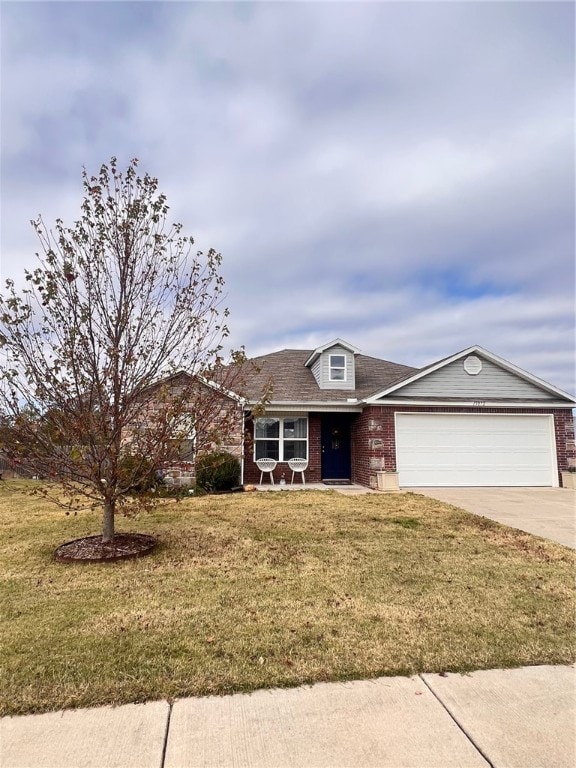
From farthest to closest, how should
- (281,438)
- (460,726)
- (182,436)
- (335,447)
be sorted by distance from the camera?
(335,447), (281,438), (182,436), (460,726)

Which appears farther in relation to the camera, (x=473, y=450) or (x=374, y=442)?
(x=473, y=450)

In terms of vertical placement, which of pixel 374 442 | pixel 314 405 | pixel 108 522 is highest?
pixel 314 405

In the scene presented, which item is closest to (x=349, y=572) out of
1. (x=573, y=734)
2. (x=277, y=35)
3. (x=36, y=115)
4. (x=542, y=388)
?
(x=573, y=734)

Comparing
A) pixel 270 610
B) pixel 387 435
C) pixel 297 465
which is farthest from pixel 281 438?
pixel 270 610

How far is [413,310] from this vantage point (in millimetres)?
23062

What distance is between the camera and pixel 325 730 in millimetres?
2480

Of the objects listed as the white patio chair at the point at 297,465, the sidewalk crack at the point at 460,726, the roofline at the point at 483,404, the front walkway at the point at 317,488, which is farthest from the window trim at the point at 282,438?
the sidewalk crack at the point at 460,726

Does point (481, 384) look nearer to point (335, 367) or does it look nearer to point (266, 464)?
point (335, 367)

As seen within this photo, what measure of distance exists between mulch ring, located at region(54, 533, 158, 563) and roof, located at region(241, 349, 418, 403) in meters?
7.29

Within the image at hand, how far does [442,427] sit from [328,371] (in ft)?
13.7

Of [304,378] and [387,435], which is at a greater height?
[304,378]

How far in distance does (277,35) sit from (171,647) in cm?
800

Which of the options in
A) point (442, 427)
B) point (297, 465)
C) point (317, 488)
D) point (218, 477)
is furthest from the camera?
point (297, 465)

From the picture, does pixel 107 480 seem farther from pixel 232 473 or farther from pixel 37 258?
pixel 232 473
